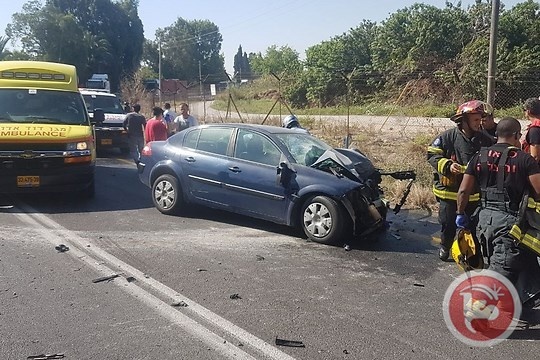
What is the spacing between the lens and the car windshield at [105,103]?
52.6 ft

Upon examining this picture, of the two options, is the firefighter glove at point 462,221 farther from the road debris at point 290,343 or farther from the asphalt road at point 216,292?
the road debris at point 290,343

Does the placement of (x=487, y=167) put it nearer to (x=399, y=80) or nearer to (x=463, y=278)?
(x=463, y=278)

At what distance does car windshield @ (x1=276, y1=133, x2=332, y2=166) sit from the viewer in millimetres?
7134

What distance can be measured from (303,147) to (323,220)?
4.05ft

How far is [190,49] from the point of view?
92.6 metres

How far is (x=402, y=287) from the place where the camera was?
5156 mm

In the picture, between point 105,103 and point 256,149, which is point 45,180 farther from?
point 105,103

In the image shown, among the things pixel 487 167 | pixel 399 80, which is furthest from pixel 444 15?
pixel 487 167

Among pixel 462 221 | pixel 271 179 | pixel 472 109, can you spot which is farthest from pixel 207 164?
pixel 462 221

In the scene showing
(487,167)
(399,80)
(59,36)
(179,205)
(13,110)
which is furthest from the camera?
(59,36)

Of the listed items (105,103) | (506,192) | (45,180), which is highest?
(105,103)

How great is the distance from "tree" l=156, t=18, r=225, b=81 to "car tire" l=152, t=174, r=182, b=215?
7410cm

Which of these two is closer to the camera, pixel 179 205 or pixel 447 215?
pixel 447 215

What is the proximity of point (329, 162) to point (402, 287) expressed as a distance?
225 centimetres
